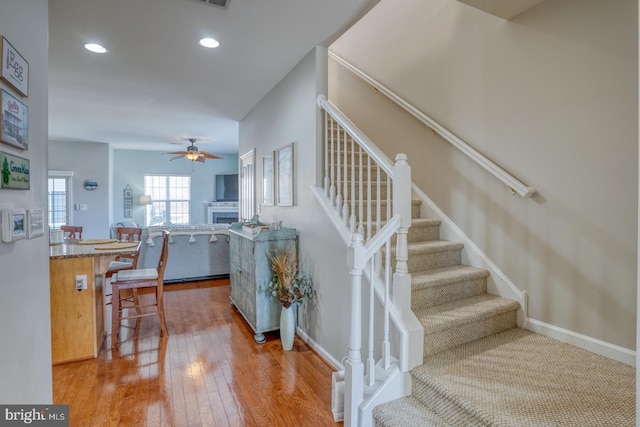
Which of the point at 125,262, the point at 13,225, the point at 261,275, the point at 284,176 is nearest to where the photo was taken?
the point at 13,225

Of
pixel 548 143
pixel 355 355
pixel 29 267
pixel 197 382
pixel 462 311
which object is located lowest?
pixel 197 382

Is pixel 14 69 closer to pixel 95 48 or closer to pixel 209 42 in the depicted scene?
pixel 209 42

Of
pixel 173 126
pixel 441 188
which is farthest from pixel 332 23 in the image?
pixel 173 126

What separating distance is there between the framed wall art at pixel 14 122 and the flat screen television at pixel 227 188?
27.4 ft

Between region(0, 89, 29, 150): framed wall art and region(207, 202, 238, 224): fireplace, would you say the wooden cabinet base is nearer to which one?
region(0, 89, 29, 150): framed wall art

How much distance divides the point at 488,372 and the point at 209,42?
3.08 meters

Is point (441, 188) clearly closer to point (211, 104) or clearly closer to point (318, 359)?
point (318, 359)

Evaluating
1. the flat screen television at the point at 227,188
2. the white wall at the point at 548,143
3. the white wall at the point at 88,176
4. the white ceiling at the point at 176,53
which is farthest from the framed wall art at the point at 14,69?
the flat screen television at the point at 227,188

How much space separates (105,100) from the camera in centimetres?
432

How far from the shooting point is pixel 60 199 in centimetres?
732

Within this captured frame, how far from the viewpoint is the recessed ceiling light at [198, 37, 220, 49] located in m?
2.71

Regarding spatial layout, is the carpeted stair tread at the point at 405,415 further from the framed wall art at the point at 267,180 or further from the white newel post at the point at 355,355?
the framed wall art at the point at 267,180

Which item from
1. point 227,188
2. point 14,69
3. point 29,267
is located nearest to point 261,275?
point 29,267

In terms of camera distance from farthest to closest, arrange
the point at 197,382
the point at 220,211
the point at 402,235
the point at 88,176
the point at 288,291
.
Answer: the point at 220,211 → the point at 88,176 → the point at 288,291 → the point at 197,382 → the point at 402,235
